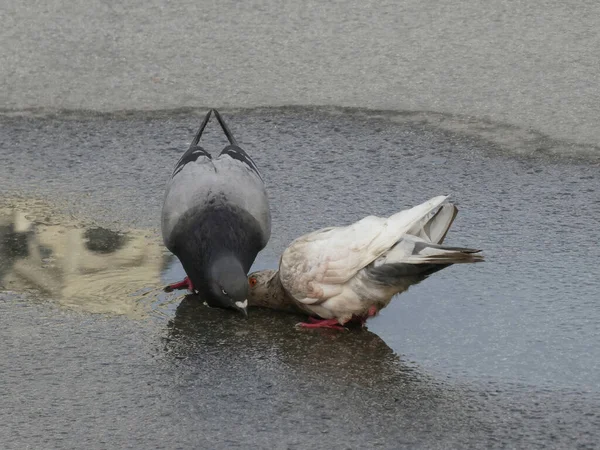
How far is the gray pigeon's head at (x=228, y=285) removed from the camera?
4.68 m

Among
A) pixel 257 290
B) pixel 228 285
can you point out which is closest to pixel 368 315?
pixel 257 290

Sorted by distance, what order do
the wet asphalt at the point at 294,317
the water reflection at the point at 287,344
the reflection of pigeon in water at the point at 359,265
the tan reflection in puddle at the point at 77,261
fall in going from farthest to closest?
the tan reflection in puddle at the point at 77,261
the reflection of pigeon in water at the point at 359,265
the water reflection at the point at 287,344
the wet asphalt at the point at 294,317

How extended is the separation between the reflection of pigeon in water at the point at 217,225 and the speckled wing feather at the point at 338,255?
23 centimetres

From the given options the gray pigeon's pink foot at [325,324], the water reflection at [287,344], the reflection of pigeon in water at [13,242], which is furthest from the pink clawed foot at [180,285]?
the reflection of pigeon in water at [13,242]

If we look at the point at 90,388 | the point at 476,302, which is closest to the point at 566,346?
the point at 476,302

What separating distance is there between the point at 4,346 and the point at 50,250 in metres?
0.96

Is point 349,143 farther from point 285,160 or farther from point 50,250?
point 50,250

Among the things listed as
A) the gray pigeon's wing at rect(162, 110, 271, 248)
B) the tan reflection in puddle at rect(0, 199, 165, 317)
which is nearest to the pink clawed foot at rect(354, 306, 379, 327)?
the gray pigeon's wing at rect(162, 110, 271, 248)

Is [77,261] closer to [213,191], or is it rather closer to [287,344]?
[213,191]

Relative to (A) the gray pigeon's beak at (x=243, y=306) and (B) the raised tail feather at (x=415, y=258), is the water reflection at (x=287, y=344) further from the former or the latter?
(B) the raised tail feather at (x=415, y=258)

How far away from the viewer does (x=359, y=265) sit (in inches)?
183

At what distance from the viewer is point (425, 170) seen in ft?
20.7

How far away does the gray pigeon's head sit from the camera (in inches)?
184

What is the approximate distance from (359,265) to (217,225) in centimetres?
69
